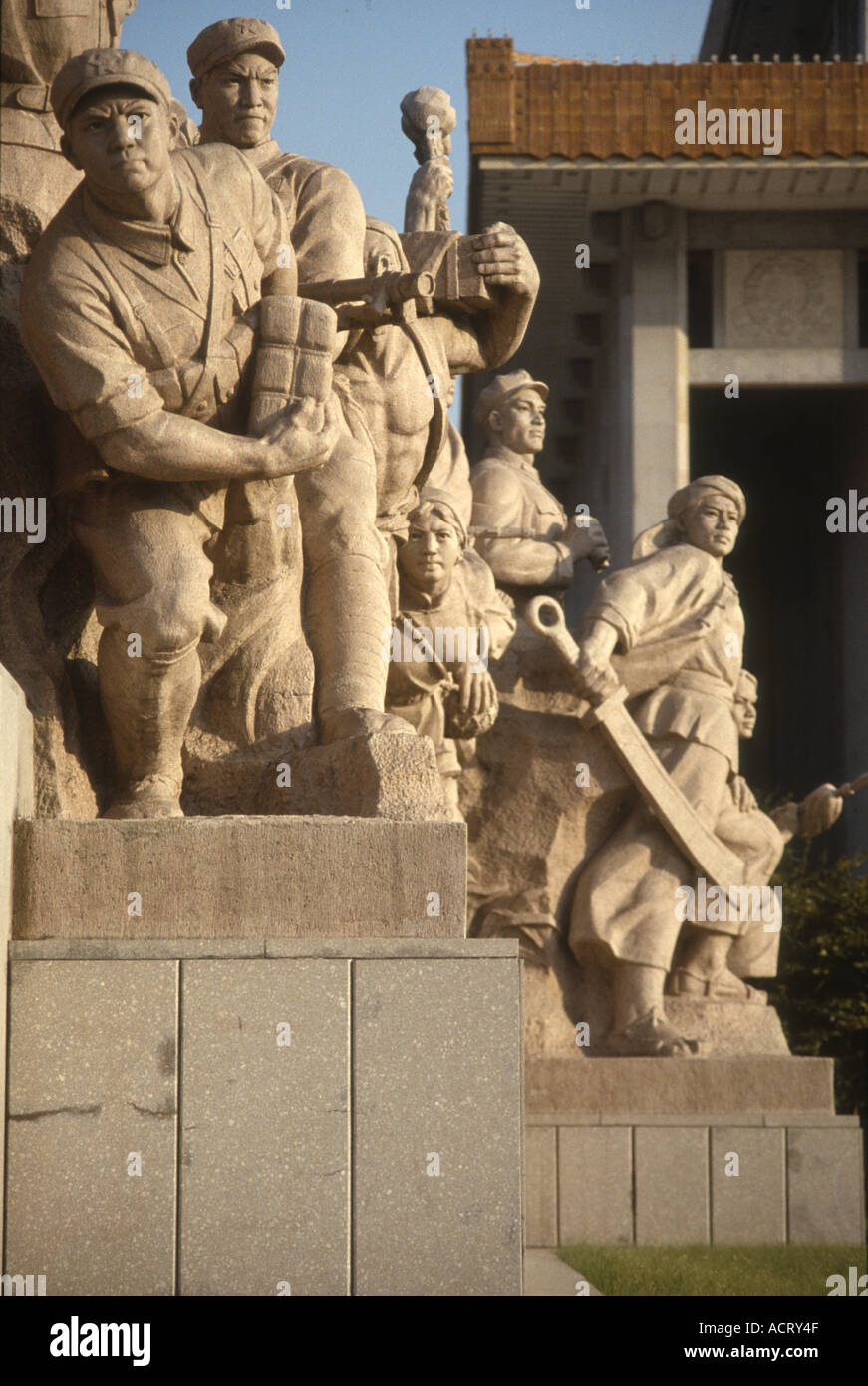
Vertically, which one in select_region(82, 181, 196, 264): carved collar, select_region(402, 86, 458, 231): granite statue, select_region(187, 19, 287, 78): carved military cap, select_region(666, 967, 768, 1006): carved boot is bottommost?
select_region(666, 967, 768, 1006): carved boot

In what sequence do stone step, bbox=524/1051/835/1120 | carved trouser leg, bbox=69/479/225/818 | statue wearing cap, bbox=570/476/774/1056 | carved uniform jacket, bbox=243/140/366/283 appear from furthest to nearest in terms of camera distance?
statue wearing cap, bbox=570/476/774/1056
stone step, bbox=524/1051/835/1120
carved uniform jacket, bbox=243/140/366/283
carved trouser leg, bbox=69/479/225/818

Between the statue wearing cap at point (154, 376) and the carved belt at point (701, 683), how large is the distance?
20.8 ft

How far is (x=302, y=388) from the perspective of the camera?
19.4 feet

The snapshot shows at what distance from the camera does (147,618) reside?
5707 mm

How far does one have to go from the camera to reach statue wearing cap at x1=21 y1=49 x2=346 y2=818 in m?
5.58

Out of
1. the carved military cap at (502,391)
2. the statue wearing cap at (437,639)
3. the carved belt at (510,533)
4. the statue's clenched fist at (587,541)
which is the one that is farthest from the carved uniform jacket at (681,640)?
the statue wearing cap at (437,639)

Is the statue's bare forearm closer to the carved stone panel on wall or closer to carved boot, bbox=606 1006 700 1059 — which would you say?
carved boot, bbox=606 1006 700 1059

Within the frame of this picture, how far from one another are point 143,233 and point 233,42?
4.29 feet

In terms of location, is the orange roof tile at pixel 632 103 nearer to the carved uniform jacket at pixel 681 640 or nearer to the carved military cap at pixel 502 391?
the carved military cap at pixel 502 391

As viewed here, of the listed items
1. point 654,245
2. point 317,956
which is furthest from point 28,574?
point 654,245

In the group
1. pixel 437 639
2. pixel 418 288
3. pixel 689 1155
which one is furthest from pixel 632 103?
pixel 418 288

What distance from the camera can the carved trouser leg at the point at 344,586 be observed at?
6242mm

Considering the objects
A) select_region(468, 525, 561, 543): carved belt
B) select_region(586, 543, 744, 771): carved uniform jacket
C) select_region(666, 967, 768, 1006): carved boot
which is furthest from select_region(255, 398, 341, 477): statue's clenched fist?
select_region(666, 967, 768, 1006): carved boot

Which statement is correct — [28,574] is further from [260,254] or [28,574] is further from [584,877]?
[584,877]
